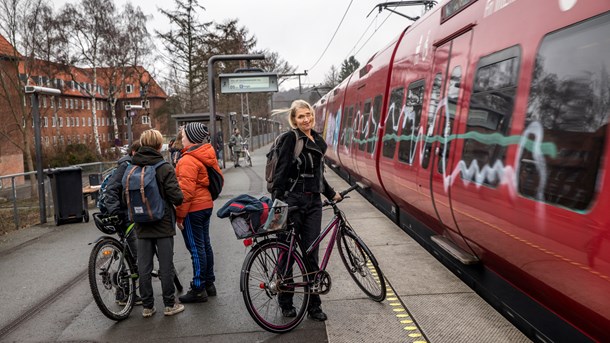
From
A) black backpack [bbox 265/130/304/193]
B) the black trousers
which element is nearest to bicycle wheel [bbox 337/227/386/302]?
the black trousers

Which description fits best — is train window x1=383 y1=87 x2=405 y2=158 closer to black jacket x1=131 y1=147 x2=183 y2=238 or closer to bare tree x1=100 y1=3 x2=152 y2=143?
black jacket x1=131 y1=147 x2=183 y2=238

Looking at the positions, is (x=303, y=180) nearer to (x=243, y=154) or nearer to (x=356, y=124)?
(x=356, y=124)

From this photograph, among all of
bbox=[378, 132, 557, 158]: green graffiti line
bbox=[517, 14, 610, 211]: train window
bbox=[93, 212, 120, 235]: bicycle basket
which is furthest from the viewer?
bbox=[93, 212, 120, 235]: bicycle basket

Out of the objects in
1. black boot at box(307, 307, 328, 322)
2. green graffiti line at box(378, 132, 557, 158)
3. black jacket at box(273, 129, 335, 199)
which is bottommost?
black boot at box(307, 307, 328, 322)

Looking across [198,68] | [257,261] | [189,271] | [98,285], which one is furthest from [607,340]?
[198,68]

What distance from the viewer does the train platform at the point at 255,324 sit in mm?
3660

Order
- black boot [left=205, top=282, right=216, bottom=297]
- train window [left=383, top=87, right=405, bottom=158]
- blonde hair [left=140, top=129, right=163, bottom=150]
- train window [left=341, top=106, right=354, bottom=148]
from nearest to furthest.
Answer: blonde hair [left=140, top=129, right=163, bottom=150] → black boot [left=205, top=282, right=216, bottom=297] → train window [left=383, top=87, right=405, bottom=158] → train window [left=341, top=106, right=354, bottom=148]

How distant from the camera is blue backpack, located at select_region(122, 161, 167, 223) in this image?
4.00 metres

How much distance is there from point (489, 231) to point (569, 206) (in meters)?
1.08

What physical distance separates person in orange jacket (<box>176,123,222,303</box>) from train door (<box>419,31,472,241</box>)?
6.78ft

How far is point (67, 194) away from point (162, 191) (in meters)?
5.91

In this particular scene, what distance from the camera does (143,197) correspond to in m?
3.99

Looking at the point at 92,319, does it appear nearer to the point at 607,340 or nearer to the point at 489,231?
the point at 489,231

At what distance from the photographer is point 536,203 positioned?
2725 millimetres
